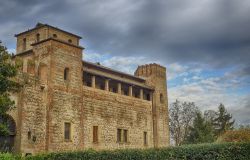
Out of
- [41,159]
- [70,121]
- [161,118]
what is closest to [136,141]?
[161,118]

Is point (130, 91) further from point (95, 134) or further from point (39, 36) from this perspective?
point (39, 36)

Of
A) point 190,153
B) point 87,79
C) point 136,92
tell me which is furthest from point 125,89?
point 190,153

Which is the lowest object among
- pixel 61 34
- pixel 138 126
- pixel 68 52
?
pixel 138 126

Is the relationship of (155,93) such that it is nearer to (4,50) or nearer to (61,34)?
(61,34)

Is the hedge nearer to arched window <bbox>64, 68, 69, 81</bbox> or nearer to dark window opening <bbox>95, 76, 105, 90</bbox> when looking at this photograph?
arched window <bbox>64, 68, 69, 81</bbox>

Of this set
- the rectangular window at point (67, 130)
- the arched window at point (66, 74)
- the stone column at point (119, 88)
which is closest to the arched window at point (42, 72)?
the arched window at point (66, 74)

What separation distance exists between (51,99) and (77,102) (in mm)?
2842

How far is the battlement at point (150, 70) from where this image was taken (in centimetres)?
4022

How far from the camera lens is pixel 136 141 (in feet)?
120

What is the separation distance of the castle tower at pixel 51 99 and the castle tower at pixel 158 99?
1082 centimetres

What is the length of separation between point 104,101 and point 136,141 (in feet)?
18.8

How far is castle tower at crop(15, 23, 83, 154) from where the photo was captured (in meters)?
26.4

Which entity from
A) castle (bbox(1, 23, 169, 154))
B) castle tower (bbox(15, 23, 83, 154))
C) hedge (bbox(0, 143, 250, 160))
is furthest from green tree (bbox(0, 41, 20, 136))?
castle tower (bbox(15, 23, 83, 154))

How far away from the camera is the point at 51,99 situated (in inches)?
1097
